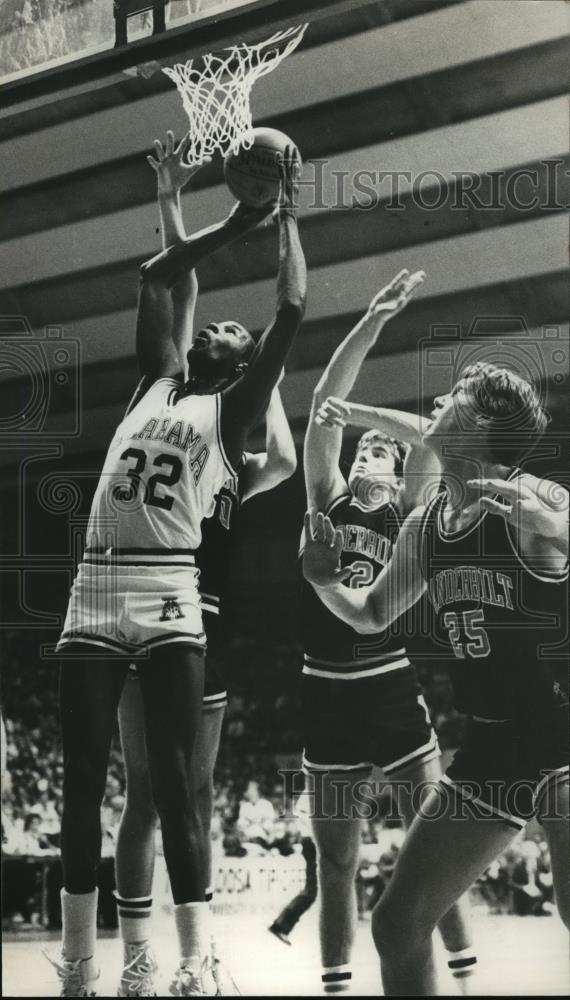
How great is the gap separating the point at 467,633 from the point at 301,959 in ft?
3.84

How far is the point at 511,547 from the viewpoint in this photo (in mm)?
3066

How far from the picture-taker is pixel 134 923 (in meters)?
3.15

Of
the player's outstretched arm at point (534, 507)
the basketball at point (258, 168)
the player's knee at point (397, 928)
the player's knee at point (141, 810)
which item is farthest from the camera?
the basketball at point (258, 168)

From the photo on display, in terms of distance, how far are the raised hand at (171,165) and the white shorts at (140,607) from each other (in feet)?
4.33

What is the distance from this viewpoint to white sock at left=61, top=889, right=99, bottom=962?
3.16 meters

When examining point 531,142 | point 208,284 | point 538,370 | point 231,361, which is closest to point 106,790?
point 231,361

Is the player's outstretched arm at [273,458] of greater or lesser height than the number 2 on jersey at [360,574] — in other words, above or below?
above

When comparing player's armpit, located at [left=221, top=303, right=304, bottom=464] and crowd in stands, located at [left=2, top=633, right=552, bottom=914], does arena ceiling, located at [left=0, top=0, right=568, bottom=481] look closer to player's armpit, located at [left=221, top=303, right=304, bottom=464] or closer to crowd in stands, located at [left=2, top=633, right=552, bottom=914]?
player's armpit, located at [left=221, top=303, right=304, bottom=464]

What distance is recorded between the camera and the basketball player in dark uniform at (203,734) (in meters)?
3.13

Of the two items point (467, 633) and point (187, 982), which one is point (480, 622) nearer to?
point (467, 633)

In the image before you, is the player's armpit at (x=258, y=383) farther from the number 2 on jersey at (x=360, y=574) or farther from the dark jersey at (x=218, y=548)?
the number 2 on jersey at (x=360, y=574)

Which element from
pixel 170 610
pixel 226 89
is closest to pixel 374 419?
pixel 170 610

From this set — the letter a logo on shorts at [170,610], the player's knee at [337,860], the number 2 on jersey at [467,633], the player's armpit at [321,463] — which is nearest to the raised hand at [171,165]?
the player's armpit at [321,463]

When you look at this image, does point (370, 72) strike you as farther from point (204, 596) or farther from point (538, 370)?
point (204, 596)
